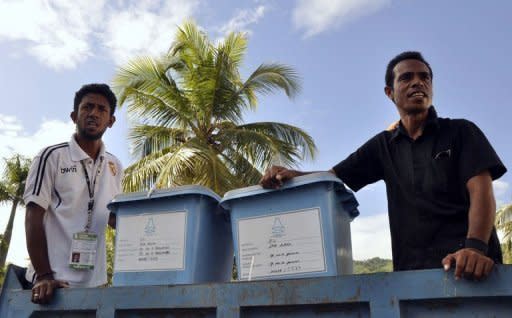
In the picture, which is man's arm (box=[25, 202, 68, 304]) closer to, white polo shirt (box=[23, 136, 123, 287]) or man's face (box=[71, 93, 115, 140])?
white polo shirt (box=[23, 136, 123, 287])

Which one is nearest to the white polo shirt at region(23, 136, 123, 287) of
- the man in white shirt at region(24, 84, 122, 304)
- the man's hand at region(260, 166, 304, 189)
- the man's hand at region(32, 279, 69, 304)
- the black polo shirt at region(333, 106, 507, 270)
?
the man in white shirt at region(24, 84, 122, 304)

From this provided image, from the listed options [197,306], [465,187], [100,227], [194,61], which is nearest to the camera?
[197,306]

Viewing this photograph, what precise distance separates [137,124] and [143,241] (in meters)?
9.96

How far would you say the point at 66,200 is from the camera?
2.33m

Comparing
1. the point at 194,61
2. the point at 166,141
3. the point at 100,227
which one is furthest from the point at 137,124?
the point at 100,227

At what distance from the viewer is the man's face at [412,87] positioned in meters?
2.14

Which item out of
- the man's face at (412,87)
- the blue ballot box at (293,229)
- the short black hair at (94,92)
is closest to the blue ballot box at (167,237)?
the blue ballot box at (293,229)

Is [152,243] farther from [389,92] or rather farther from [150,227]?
[389,92]

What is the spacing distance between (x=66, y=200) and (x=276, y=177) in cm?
109

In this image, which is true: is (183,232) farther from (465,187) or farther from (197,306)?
(465,187)

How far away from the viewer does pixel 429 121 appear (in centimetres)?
206

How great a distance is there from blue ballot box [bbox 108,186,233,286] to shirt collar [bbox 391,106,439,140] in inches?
33.8

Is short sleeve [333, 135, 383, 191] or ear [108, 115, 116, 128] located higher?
ear [108, 115, 116, 128]

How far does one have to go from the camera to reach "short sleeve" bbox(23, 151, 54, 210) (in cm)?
223
